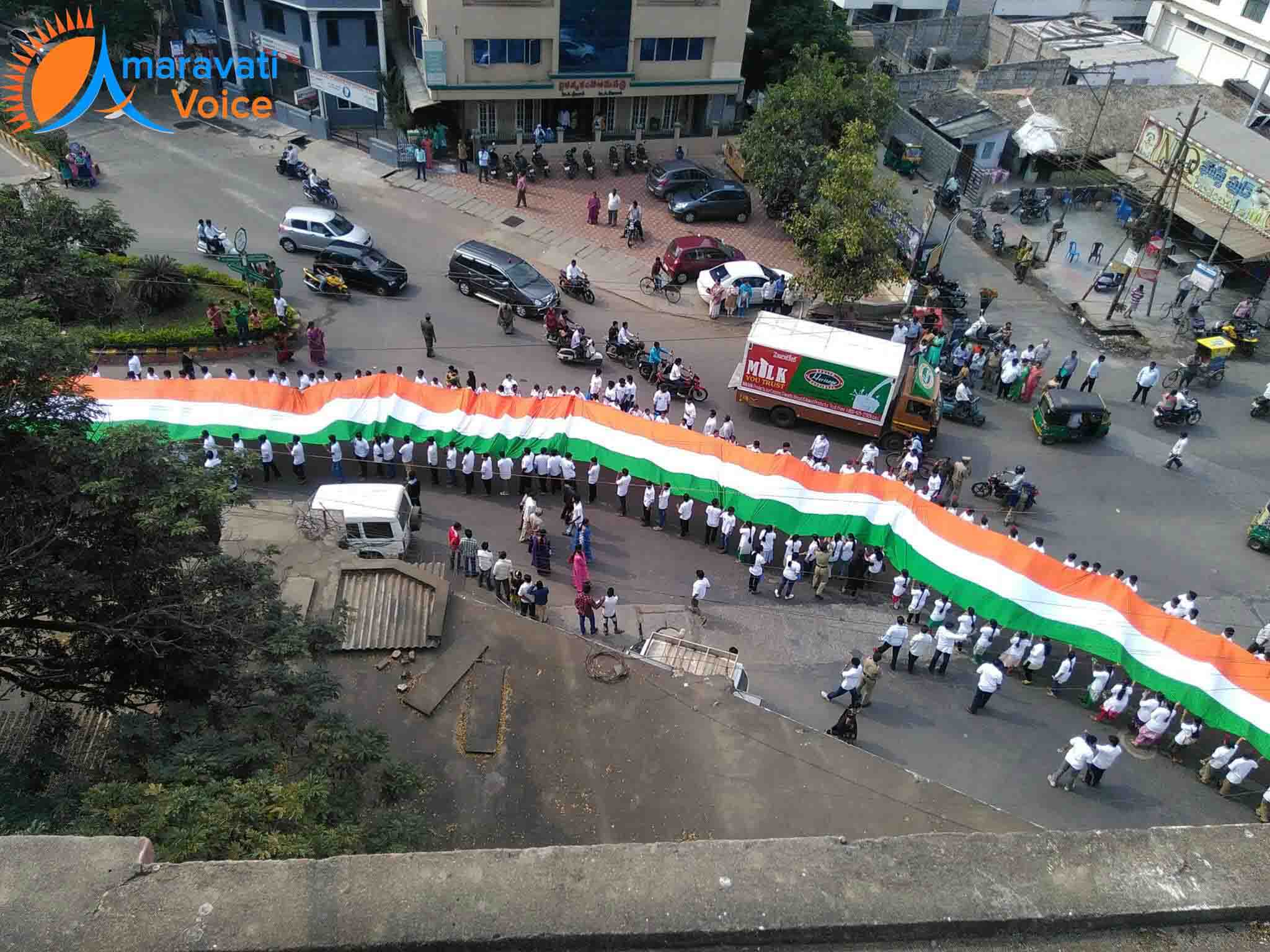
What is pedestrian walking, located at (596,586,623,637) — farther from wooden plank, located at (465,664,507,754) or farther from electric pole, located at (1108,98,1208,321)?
electric pole, located at (1108,98,1208,321)

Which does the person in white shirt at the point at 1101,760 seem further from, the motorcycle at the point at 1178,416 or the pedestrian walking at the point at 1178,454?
the motorcycle at the point at 1178,416

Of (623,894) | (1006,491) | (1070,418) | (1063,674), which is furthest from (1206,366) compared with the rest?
(623,894)

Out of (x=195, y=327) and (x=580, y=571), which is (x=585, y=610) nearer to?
(x=580, y=571)

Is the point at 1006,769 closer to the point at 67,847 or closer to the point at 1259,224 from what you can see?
the point at 67,847

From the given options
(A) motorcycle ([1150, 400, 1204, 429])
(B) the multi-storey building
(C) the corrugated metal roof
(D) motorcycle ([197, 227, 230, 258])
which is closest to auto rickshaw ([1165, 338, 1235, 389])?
(A) motorcycle ([1150, 400, 1204, 429])

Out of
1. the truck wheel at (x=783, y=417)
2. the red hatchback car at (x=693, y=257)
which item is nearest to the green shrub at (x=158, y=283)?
the red hatchback car at (x=693, y=257)

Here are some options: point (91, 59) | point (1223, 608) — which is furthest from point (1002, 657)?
point (91, 59)
